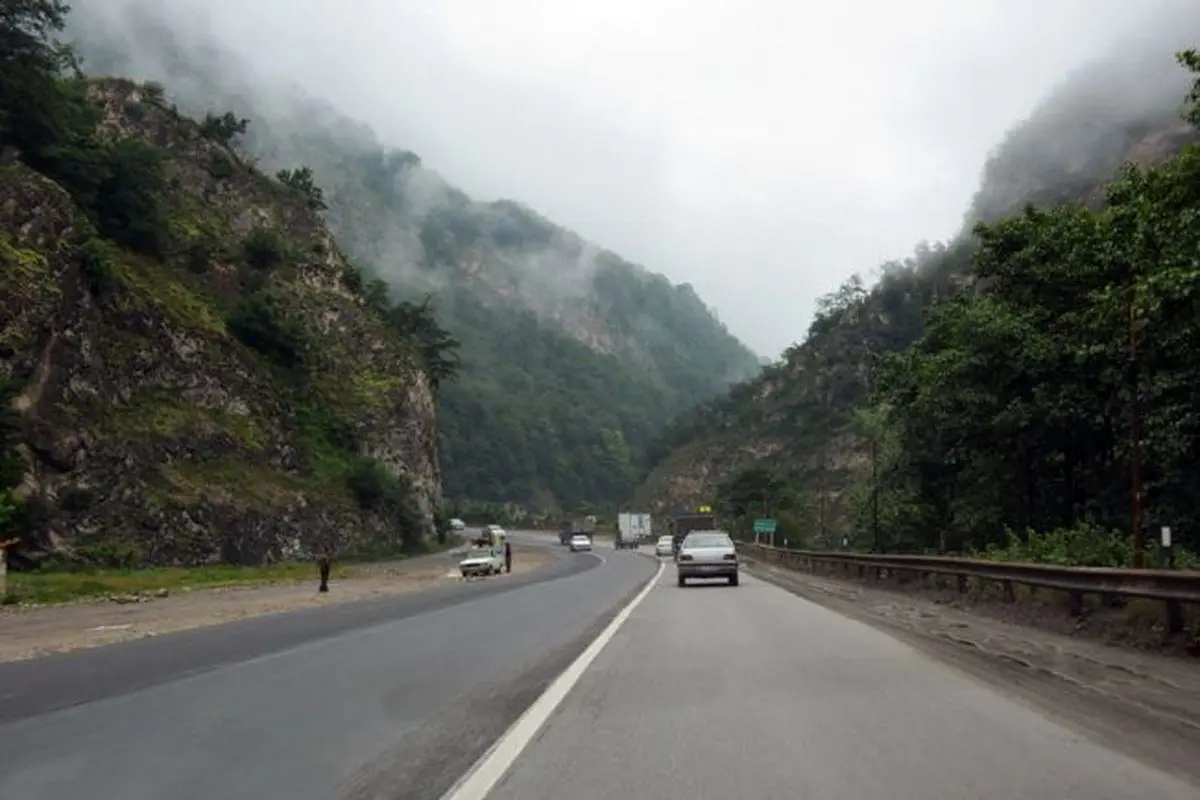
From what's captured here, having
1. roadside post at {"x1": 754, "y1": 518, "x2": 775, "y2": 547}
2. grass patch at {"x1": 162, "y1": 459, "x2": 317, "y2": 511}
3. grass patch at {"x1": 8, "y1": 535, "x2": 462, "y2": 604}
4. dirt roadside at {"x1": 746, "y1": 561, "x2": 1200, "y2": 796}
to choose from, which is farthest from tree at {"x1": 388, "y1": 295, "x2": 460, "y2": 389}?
dirt roadside at {"x1": 746, "y1": 561, "x2": 1200, "y2": 796}

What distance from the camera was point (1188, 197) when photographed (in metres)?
19.8

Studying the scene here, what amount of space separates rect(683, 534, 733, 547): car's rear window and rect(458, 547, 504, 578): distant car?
54.3 feet

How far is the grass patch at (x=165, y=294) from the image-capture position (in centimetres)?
5628

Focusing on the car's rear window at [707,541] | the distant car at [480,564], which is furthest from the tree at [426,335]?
the car's rear window at [707,541]

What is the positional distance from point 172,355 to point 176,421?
3.93m

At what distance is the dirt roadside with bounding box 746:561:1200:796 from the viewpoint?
853 cm

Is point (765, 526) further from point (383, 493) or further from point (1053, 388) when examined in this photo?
point (1053, 388)

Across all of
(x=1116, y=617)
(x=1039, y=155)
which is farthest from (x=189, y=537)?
(x=1039, y=155)

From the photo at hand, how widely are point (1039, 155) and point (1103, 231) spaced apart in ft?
287

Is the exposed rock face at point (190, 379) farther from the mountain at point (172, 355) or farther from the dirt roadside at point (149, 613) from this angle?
the dirt roadside at point (149, 613)

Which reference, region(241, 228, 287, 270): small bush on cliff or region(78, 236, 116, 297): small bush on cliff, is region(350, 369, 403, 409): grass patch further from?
region(78, 236, 116, 297): small bush on cliff

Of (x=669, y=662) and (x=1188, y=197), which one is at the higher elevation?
(x=1188, y=197)

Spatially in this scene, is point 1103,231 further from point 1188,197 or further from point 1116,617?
point 1116,617

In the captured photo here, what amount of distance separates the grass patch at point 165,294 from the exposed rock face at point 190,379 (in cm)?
15
